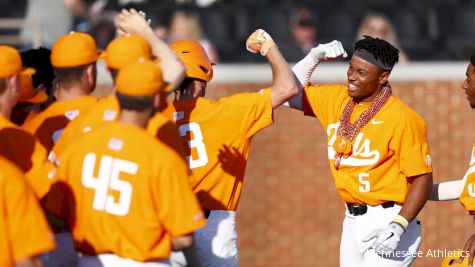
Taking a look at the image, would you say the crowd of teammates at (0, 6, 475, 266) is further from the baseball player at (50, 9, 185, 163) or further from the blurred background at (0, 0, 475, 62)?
the blurred background at (0, 0, 475, 62)

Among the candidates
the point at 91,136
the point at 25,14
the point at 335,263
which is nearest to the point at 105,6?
the point at 25,14

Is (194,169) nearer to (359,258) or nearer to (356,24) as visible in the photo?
(359,258)

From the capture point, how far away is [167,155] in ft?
16.3

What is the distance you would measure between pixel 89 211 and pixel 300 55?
715 centimetres

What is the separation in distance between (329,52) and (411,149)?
85cm

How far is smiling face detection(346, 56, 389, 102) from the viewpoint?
698cm

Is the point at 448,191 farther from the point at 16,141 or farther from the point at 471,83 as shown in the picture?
the point at 16,141

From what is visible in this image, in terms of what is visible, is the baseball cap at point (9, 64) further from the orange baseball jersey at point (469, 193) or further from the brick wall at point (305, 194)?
the brick wall at point (305, 194)

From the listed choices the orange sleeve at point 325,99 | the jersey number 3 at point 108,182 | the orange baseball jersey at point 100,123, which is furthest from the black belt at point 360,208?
the jersey number 3 at point 108,182

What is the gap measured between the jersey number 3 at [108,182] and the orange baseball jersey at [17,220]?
0.61 metres

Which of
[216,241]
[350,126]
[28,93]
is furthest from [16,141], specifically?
[350,126]

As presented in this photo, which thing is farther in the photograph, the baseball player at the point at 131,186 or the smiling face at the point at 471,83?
the smiling face at the point at 471,83

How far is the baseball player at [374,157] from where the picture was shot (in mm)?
6757

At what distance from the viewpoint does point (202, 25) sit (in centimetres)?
1243
